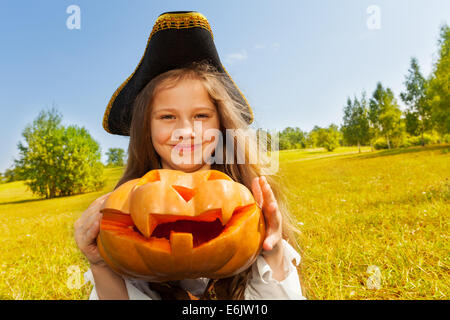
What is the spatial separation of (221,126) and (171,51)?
723mm

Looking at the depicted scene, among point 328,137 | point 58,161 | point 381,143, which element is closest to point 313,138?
point 328,137

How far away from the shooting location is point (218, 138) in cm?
242

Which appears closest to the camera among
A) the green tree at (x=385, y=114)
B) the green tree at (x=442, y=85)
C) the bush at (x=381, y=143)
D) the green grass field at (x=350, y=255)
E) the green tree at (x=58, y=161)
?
the green grass field at (x=350, y=255)

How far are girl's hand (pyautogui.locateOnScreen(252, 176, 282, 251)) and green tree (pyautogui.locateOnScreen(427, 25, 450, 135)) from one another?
2501cm

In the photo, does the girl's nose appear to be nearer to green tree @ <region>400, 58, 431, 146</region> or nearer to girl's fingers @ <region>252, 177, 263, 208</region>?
girl's fingers @ <region>252, 177, 263, 208</region>

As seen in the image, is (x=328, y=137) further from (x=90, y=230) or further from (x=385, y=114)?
(x=90, y=230)

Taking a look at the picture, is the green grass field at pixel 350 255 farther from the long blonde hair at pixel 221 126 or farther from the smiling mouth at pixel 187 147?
the smiling mouth at pixel 187 147

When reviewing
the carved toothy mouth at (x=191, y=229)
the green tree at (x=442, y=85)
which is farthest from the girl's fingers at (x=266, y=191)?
the green tree at (x=442, y=85)

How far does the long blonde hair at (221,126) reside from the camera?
2.34 metres

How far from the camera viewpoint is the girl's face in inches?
85.4

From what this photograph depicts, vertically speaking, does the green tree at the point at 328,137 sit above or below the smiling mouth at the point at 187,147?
above

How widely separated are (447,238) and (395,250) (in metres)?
0.77

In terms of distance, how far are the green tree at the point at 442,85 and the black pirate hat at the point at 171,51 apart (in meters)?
24.6

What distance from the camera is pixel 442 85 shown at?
21.6 meters
